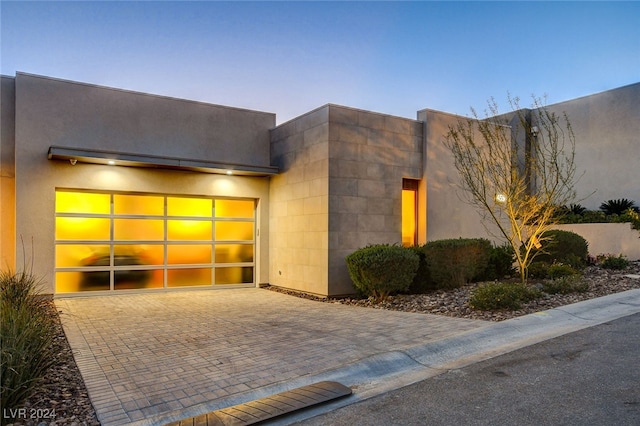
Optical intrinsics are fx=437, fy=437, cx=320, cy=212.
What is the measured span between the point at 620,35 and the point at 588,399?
44.3ft

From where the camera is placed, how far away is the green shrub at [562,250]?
1171 cm

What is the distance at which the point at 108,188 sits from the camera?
11.0 m

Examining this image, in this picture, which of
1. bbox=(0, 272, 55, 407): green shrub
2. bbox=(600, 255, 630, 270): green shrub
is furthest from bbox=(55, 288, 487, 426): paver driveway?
bbox=(600, 255, 630, 270): green shrub

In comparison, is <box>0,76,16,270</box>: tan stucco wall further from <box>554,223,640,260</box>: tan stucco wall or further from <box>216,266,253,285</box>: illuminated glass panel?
<box>554,223,640,260</box>: tan stucco wall

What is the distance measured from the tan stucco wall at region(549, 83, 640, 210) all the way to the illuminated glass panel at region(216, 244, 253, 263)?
44.5ft

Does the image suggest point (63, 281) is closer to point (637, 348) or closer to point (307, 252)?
point (307, 252)

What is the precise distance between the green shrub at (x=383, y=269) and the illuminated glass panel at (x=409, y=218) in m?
2.19

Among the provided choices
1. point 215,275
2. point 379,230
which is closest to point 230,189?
point 215,275

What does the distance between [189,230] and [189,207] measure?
0.64 meters

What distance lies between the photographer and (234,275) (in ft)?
41.7

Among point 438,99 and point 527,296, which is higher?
point 438,99

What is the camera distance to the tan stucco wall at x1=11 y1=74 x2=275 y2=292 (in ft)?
33.6

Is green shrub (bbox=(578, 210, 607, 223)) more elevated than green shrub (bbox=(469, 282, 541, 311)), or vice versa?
green shrub (bbox=(578, 210, 607, 223))

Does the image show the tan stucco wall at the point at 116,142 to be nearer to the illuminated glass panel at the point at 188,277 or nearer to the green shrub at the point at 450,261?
the illuminated glass panel at the point at 188,277
